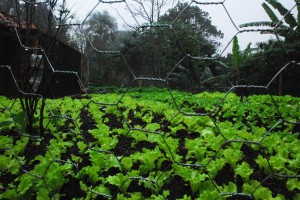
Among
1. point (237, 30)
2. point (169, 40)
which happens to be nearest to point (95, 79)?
point (169, 40)

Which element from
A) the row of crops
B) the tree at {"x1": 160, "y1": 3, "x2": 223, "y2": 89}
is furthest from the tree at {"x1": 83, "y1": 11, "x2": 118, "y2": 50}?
the row of crops

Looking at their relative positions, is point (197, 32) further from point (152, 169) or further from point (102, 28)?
point (152, 169)

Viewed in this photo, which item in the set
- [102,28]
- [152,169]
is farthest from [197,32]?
[152,169]

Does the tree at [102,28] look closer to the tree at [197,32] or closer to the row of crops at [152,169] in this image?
the tree at [197,32]

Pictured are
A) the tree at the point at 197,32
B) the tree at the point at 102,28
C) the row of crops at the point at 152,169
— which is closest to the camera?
the row of crops at the point at 152,169

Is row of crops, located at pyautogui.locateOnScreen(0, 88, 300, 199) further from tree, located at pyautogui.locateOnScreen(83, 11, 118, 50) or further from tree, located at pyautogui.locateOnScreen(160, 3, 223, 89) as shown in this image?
tree, located at pyautogui.locateOnScreen(83, 11, 118, 50)

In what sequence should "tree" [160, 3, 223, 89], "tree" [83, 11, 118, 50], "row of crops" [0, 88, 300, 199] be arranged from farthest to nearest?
"tree" [83, 11, 118, 50]
"tree" [160, 3, 223, 89]
"row of crops" [0, 88, 300, 199]

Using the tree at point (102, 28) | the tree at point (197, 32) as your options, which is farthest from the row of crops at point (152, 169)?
the tree at point (102, 28)

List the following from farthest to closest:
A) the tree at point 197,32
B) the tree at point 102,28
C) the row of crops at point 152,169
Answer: the tree at point 102,28 < the tree at point 197,32 < the row of crops at point 152,169

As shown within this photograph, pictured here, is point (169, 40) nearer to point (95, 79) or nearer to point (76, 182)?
point (95, 79)

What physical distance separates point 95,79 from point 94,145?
361cm

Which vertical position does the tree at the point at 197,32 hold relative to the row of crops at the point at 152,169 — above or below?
above

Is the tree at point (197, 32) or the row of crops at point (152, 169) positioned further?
the tree at point (197, 32)

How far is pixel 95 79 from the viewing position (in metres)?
5.37
